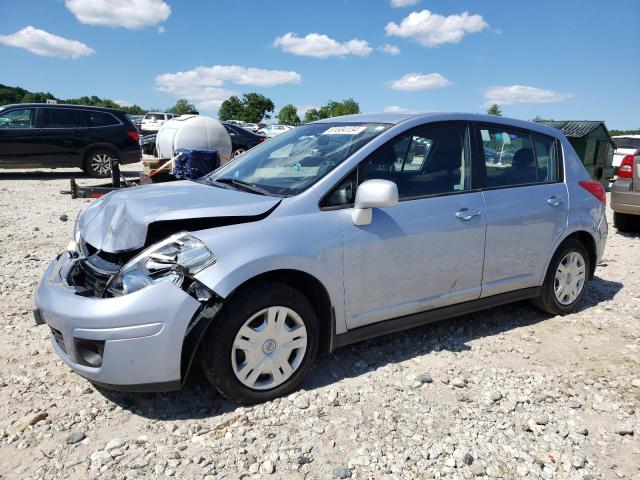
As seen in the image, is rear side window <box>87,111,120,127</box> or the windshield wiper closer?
the windshield wiper

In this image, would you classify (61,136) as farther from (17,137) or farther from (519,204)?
(519,204)

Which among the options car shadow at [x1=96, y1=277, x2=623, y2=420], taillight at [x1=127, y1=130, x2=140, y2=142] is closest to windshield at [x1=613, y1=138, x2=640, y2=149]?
car shadow at [x1=96, y1=277, x2=623, y2=420]

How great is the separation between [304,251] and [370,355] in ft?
3.82

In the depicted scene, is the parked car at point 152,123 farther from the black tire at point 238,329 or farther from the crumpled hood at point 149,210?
the black tire at point 238,329

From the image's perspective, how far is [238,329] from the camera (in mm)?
2801

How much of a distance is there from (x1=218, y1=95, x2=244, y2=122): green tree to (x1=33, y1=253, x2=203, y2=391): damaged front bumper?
9552 cm

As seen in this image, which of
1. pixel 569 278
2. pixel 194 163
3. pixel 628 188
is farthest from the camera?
pixel 194 163

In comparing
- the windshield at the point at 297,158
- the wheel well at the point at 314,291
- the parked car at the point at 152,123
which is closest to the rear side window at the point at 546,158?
the windshield at the point at 297,158

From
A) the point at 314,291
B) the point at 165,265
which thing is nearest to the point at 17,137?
the point at 165,265

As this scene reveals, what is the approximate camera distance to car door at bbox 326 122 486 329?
323cm

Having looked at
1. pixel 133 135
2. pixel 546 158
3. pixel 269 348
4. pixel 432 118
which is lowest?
pixel 269 348

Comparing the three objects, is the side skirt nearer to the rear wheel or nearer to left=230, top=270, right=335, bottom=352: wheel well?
left=230, top=270, right=335, bottom=352: wheel well

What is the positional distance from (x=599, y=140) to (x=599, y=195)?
11.6 metres

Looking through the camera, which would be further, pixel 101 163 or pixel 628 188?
pixel 101 163
